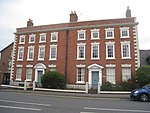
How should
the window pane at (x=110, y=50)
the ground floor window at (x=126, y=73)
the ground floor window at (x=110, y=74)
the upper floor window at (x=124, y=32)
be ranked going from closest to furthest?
the ground floor window at (x=126, y=73), the ground floor window at (x=110, y=74), the upper floor window at (x=124, y=32), the window pane at (x=110, y=50)

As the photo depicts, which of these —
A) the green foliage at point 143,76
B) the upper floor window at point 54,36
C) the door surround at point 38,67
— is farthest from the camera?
the upper floor window at point 54,36

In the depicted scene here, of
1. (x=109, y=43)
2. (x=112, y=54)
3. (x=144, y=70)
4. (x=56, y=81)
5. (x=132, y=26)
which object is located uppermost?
(x=132, y=26)

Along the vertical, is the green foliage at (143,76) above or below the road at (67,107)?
above

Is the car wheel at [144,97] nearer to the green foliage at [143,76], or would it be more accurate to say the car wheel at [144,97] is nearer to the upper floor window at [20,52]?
the green foliage at [143,76]

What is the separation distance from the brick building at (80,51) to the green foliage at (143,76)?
7.05ft

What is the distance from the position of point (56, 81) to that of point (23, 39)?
442 inches

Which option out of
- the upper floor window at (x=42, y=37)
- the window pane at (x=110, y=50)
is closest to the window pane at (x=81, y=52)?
the window pane at (x=110, y=50)

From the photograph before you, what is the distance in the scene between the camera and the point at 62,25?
29.2 metres

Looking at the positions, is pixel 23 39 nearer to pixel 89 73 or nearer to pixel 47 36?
pixel 47 36

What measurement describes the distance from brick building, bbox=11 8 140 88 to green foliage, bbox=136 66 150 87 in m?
2.15

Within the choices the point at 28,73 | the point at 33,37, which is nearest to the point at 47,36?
the point at 33,37

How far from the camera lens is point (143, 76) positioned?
21016 mm

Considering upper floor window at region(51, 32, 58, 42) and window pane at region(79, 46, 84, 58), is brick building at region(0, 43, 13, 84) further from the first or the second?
window pane at region(79, 46, 84, 58)

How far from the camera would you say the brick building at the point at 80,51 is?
24.7 m
